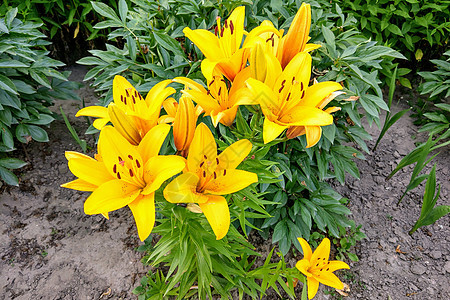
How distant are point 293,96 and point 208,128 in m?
0.23

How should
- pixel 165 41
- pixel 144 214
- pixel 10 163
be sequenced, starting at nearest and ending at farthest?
pixel 144 214
pixel 165 41
pixel 10 163

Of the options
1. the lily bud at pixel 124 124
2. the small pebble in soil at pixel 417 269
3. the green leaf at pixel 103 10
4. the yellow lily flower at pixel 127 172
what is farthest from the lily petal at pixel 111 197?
the small pebble in soil at pixel 417 269

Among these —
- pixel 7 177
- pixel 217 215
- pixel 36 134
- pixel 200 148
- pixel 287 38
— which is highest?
pixel 287 38

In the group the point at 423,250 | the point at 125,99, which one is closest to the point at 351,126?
the point at 423,250

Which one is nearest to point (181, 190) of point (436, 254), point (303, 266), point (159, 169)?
point (159, 169)

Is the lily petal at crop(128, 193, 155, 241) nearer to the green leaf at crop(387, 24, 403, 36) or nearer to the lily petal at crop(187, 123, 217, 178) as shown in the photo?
the lily petal at crop(187, 123, 217, 178)

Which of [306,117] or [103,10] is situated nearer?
[306,117]

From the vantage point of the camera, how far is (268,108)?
32.7 inches

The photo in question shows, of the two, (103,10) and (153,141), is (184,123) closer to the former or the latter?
(153,141)

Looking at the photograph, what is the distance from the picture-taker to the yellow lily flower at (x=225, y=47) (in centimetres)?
90

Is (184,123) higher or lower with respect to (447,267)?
higher

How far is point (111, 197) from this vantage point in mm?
827

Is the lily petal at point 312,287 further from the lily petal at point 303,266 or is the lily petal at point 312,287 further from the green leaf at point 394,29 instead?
the green leaf at point 394,29

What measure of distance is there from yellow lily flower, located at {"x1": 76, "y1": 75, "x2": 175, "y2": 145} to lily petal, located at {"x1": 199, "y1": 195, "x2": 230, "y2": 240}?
26 centimetres
